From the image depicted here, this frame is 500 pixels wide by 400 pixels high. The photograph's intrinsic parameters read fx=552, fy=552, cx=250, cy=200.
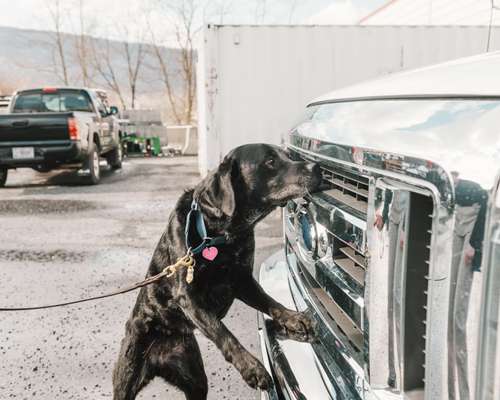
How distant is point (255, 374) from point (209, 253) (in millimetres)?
507

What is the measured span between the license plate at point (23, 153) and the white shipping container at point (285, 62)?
11.2 ft

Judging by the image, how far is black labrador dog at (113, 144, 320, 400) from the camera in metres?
2.27

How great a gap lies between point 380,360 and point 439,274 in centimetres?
36

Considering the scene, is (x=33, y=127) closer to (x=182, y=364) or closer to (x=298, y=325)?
(x=182, y=364)

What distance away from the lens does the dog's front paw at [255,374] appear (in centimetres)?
208

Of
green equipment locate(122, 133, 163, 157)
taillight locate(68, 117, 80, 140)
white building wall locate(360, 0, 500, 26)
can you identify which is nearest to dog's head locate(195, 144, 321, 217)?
white building wall locate(360, 0, 500, 26)

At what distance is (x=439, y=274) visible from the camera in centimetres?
110

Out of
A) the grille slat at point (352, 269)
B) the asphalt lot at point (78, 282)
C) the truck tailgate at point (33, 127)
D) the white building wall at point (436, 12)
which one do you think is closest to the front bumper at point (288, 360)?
the grille slat at point (352, 269)

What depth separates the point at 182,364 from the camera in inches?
99.4

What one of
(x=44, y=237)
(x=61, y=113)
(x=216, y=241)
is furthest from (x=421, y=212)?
(x=61, y=113)

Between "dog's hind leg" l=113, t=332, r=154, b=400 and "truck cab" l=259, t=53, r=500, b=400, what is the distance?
0.77m

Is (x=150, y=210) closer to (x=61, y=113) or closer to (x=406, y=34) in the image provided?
(x=61, y=113)

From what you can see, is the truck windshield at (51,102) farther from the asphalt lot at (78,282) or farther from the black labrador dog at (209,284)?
the black labrador dog at (209,284)

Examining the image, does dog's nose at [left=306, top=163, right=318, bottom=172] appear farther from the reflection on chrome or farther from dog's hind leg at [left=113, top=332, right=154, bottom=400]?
dog's hind leg at [left=113, top=332, right=154, bottom=400]
